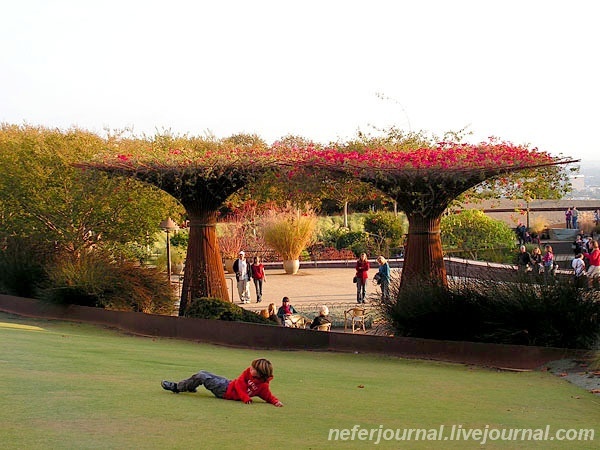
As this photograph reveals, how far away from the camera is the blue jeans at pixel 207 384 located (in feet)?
28.9

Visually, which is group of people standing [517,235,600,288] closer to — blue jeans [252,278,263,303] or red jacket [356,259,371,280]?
red jacket [356,259,371,280]

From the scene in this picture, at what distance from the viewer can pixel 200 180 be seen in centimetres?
1977

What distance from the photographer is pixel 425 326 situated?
1529 cm

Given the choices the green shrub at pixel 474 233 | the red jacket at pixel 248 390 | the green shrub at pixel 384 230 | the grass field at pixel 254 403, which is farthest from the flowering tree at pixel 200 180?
the green shrub at pixel 384 230

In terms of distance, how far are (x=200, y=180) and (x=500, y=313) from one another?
7.89m

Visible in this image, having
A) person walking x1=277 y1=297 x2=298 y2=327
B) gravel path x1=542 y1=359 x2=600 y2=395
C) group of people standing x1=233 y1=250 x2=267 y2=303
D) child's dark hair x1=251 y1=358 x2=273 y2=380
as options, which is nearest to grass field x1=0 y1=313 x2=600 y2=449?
gravel path x1=542 y1=359 x2=600 y2=395

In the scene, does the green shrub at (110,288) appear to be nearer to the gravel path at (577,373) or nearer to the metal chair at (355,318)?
the metal chair at (355,318)

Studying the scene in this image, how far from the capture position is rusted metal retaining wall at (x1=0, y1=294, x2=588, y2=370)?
13503 millimetres

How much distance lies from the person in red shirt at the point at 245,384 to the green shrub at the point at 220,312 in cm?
852

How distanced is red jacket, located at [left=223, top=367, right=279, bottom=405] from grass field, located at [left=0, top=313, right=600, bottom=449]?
3.9 inches

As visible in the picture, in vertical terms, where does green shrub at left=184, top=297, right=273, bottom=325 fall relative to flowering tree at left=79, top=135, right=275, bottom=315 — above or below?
below

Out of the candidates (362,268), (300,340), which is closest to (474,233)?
(362,268)

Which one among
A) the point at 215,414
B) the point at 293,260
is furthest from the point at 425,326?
the point at 293,260

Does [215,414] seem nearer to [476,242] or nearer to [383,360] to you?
[383,360]
